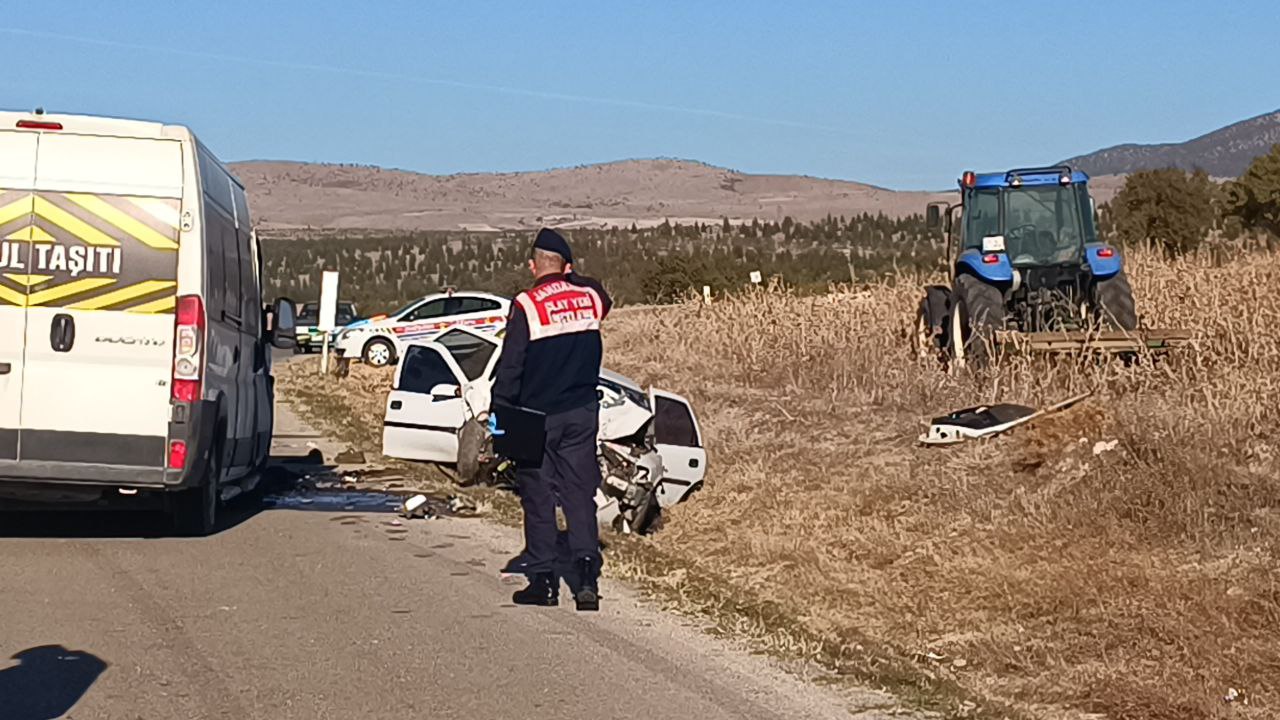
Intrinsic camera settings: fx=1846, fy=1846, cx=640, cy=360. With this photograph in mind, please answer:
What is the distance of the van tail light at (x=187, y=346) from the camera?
12156 mm

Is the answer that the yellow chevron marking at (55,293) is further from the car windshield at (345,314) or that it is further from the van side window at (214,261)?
the car windshield at (345,314)

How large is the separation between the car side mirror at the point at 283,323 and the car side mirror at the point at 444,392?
1349 mm

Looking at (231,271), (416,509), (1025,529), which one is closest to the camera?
(1025,529)

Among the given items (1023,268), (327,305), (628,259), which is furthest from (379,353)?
(628,259)

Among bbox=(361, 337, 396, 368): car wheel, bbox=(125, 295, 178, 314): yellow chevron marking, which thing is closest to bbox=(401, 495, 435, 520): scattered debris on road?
bbox=(125, 295, 178, 314): yellow chevron marking

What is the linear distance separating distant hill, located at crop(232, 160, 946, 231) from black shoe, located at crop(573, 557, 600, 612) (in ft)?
458

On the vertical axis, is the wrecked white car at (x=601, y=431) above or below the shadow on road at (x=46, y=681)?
above

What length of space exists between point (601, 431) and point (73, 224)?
172 inches

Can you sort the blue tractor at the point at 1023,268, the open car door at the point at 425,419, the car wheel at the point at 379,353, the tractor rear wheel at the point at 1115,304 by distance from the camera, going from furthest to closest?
the car wheel at the point at 379,353
the blue tractor at the point at 1023,268
the tractor rear wheel at the point at 1115,304
the open car door at the point at 425,419

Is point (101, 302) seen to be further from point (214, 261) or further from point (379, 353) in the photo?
point (379, 353)

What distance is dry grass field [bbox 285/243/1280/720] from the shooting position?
8.93 meters

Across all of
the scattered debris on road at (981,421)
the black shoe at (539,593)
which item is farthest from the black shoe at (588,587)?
the scattered debris on road at (981,421)

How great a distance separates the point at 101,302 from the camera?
12.1 meters

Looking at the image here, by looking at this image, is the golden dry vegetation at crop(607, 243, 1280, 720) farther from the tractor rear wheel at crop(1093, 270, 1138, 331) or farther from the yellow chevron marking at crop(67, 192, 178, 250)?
the yellow chevron marking at crop(67, 192, 178, 250)
